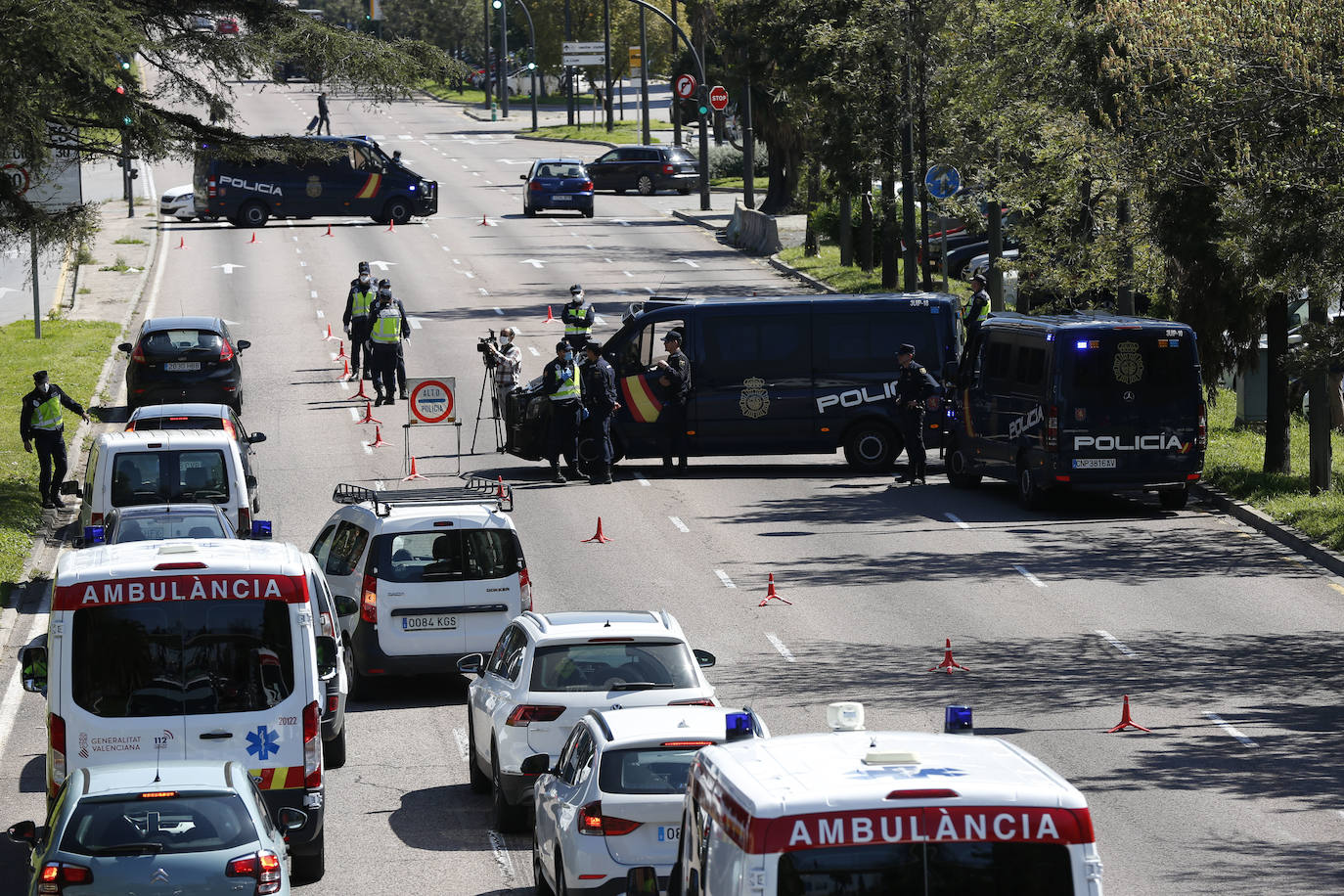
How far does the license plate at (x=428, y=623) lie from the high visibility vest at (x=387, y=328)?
50.8 ft

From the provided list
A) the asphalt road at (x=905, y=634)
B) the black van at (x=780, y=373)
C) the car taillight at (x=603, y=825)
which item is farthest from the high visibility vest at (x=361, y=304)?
the car taillight at (x=603, y=825)

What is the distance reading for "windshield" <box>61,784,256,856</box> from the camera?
9625 mm

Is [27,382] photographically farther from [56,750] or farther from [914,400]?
[56,750]

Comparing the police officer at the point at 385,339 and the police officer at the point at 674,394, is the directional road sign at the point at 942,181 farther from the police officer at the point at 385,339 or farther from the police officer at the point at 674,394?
the police officer at the point at 385,339

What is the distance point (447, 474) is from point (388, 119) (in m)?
75.8

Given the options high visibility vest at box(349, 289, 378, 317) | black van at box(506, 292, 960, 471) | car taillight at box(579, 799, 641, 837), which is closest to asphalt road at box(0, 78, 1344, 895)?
black van at box(506, 292, 960, 471)

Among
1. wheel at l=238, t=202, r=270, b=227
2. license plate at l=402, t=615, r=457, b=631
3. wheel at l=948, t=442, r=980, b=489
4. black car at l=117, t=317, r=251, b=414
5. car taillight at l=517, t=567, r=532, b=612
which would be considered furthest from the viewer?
wheel at l=238, t=202, r=270, b=227

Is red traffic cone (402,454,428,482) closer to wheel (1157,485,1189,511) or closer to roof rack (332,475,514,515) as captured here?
roof rack (332,475,514,515)

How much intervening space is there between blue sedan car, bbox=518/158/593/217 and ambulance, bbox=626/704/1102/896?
179 ft

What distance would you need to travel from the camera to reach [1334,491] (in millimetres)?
25266

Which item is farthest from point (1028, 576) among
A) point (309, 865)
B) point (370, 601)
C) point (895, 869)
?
point (895, 869)

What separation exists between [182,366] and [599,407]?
770 centimetres

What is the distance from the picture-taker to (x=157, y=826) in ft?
32.1

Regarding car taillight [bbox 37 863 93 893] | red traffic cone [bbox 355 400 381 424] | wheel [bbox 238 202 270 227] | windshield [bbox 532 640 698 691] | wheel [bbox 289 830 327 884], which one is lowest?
wheel [bbox 289 830 327 884]
